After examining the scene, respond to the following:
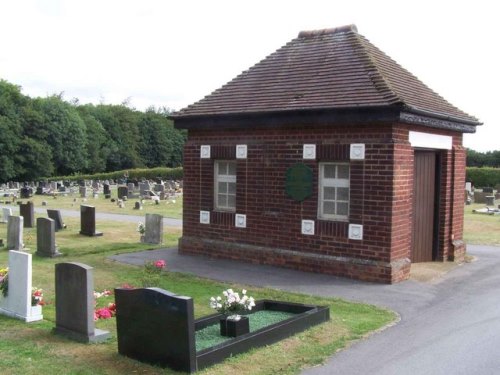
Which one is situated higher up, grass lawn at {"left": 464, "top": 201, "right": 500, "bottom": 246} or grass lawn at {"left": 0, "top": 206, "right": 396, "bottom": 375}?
grass lawn at {"left": 464, "top": 201, "right": 500, "bottom": 246}

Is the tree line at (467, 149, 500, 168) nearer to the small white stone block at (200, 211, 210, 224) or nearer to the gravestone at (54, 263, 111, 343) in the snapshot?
the small white stone block at (200, 211, 210, 224)

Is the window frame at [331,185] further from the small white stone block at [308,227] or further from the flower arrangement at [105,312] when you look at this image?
the flower arrangement at [105,312]

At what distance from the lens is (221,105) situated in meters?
13.5

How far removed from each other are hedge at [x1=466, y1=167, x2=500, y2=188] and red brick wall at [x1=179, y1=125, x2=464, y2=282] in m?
42.0

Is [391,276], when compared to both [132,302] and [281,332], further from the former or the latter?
[132,302]

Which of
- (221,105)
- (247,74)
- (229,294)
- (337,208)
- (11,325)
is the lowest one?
(11,325)

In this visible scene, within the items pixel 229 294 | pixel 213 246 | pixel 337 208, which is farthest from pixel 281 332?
pixel 213 246

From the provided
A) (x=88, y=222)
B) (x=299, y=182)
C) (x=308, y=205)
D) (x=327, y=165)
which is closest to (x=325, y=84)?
(x=327, y=165)

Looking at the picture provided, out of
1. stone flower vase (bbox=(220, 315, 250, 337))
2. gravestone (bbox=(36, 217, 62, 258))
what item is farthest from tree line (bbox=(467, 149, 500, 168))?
stone flower vase (bbox=(220, 315, 250, 337))

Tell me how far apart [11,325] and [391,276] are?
22.4 ft

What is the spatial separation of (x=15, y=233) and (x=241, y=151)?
22.9 ft

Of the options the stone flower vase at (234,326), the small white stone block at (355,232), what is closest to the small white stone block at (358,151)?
the small white stone block at (355,232)

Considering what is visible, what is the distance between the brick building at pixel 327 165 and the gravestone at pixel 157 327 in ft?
19.1

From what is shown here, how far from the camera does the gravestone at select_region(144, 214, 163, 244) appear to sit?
639 inches
